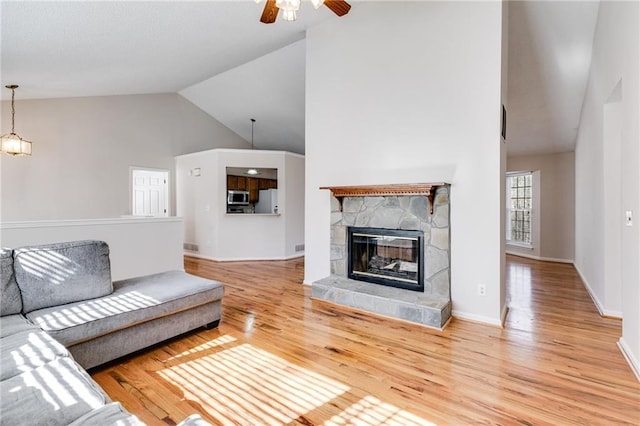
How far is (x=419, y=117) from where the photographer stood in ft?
11.3

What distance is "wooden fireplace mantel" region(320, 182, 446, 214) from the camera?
320cm

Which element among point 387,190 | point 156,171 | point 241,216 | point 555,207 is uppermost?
point 156,171

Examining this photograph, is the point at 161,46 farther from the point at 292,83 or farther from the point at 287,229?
the point at 287,229

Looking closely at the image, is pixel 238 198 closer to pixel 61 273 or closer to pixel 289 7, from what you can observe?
pixel 61 273

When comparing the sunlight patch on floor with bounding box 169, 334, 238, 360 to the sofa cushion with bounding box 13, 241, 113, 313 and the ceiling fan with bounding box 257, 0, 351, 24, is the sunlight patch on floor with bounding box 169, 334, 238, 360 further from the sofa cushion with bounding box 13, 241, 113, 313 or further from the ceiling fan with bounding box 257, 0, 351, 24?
the ceiling fan with bounding box 257, 0, 351, 24

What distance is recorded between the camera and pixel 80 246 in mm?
2432

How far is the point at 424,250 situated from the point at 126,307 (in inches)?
111

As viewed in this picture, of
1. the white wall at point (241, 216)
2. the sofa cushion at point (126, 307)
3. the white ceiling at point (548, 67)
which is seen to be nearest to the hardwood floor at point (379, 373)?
the sofa cushion at point (126, 307)

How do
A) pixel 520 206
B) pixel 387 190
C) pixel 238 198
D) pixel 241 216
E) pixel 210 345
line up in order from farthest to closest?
pixel 520 206 < pixel 238 198 < pixel 241 216 < pixel 387 190 < pixel 210 345

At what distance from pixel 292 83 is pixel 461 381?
19.0 ft

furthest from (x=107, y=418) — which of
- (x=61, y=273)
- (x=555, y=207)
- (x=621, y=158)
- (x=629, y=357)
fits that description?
(x=555, y=207)

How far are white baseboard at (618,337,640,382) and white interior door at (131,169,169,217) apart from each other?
777 centimetres

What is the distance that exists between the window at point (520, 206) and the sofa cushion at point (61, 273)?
805 centimetres

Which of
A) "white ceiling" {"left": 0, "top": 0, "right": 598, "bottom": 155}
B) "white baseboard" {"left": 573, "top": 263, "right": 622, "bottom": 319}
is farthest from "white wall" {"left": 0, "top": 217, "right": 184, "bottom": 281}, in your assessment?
"white baseboard" {"left": 573, "top": 263, "right": 622, "bottom": 319}
